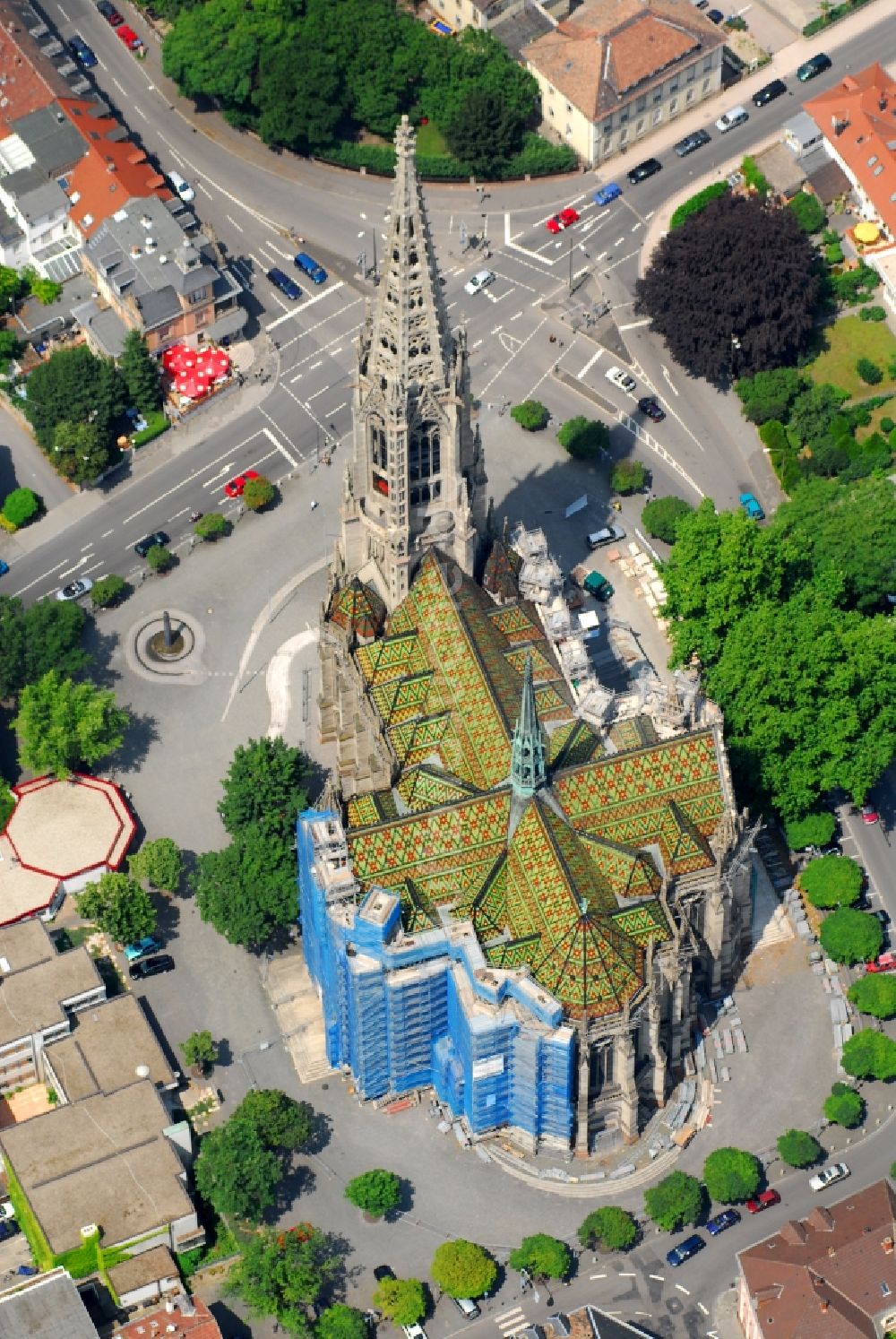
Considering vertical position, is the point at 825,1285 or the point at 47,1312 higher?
the point at 47,1312

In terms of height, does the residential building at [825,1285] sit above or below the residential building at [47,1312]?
below

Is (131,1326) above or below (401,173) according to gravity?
below

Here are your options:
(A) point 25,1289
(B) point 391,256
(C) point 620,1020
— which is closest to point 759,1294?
(C) point 620,1020

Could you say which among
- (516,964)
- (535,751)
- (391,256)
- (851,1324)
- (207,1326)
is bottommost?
(851,1324)

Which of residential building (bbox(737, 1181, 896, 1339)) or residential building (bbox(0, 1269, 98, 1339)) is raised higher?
residential building (bbox(0, 1269, 98, 1339))

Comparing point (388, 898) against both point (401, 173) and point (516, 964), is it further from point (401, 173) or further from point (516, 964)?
Result: point (401, 173)
